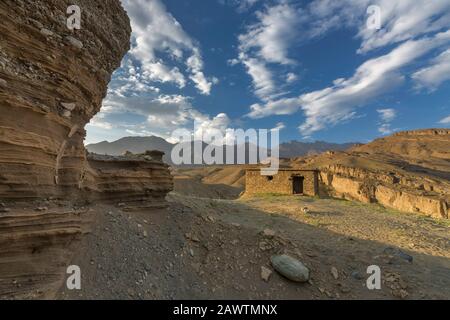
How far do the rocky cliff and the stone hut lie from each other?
21.9 meters

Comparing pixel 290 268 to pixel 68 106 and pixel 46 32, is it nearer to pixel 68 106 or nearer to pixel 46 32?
pixel 68 106

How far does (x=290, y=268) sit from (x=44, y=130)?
614 centimetres

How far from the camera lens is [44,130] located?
16.5 ft

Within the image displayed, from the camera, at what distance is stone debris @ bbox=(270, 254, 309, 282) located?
691 cm

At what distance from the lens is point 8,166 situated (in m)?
4.48

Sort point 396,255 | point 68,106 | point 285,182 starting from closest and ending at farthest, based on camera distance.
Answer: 1. point 68,106
2. point 396,255
3. point 285,182

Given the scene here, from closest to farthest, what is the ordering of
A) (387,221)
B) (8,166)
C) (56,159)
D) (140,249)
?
(8,166), (56,159), (140,249), (387,221)

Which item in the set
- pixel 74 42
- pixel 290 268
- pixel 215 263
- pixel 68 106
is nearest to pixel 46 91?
pixel 68 106

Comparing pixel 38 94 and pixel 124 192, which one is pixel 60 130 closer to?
pixel 38 94

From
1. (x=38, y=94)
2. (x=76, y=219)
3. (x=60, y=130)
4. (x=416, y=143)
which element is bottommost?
(x=76, y=219)

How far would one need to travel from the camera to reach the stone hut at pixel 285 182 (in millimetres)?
26766

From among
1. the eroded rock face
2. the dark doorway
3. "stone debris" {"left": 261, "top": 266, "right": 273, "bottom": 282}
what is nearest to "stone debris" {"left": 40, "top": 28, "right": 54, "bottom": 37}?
the eroded rock face

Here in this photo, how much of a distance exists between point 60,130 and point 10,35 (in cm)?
170
